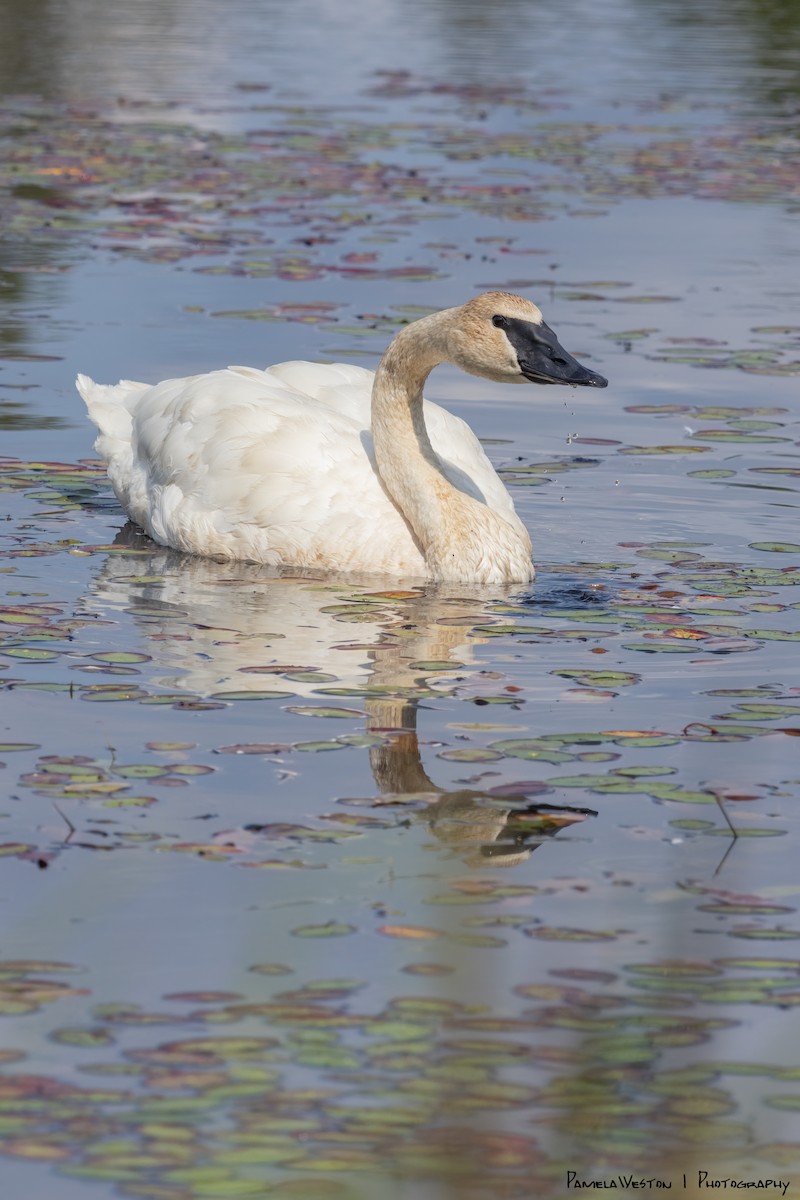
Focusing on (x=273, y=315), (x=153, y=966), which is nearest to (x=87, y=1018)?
(x=153, y=966)

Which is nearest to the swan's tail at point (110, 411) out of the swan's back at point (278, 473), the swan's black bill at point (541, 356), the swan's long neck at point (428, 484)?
the swan's back at point (278, 473)

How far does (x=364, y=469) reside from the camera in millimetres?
9945

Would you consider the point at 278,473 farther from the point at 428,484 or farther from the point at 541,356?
the point at 541,356

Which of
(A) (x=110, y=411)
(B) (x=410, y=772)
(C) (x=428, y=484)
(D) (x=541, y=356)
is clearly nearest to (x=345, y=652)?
(B) (x=410, y=772)

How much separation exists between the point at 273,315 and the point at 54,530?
4.72m

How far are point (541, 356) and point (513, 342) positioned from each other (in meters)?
0.13

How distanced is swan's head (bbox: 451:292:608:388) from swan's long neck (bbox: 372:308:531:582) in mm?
114

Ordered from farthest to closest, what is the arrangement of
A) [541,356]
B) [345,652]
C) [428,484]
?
[428,484], [541,356], [345,652]

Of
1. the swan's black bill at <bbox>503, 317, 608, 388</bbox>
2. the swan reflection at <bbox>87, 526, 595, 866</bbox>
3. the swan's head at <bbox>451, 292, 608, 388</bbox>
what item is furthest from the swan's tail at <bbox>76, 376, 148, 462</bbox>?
the swan's black bill at <bbox>503, 317, 608, 388</bbox>

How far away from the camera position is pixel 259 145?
22.6m

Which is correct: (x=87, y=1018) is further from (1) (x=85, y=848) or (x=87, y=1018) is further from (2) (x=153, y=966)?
(1) (x=85, y=848)

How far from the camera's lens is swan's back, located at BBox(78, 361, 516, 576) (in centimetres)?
971

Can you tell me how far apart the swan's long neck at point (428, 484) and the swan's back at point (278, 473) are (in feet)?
0.31

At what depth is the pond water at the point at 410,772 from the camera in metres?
4.72
